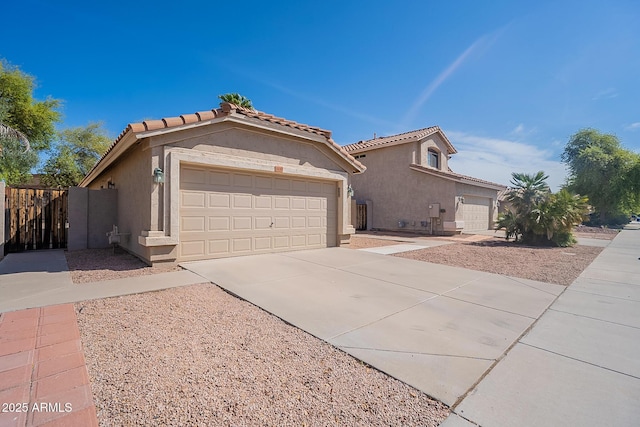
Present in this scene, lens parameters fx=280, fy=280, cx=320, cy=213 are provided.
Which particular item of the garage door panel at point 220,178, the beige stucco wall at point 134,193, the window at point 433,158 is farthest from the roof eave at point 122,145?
the window at point 433,158

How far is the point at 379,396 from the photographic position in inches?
A: 86.0

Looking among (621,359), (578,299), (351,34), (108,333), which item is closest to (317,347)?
(108,333)

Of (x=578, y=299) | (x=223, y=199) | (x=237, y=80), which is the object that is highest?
(x=237, y=80)

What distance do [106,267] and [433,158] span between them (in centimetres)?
1928

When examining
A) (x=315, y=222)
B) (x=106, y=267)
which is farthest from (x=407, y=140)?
(x=106, y=267)

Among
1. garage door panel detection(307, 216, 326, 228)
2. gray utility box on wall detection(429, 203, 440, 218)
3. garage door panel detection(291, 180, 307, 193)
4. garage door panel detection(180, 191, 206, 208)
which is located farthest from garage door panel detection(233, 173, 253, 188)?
gray utility box on wall detection(429, 203, 440, 218)

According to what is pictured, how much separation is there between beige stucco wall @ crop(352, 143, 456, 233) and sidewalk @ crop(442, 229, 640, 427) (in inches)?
492

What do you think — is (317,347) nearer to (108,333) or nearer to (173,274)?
(108,333)

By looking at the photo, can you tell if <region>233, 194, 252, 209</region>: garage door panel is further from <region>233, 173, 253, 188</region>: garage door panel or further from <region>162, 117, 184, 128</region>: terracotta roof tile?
<region>162, 117, 184, 128</region>: terracotta roof tile

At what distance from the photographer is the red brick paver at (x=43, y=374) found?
1.91 metres

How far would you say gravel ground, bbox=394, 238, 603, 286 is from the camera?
21.1 feet

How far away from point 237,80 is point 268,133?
7524 millimetres

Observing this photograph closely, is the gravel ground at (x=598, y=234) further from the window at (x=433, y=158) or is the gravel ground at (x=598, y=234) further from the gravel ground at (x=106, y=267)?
the gravel ground at (x=106, y=267)

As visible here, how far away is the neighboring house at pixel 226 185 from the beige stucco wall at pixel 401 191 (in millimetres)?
8477
